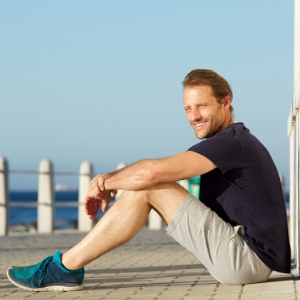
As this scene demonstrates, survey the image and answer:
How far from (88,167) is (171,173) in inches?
413

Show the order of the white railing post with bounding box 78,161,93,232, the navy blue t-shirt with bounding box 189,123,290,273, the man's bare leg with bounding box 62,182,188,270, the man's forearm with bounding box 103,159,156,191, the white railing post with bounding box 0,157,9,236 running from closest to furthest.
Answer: the man's forearm with bounding box 103,159,156,191
the man's bare leg with bounding box 62,182,188,270
the navy blue t-shirt with bounding box 189,123,290,273
the white railing post with bounding box 0,157,9,236
the white railing post with bounding box 78,161,93,232

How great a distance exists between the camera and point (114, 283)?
5523 mm

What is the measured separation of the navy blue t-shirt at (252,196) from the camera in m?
4.74

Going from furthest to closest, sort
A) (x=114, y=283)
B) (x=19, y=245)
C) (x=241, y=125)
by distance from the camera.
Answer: (x=19, y=245) < (x=114, y=283) < (x=241, y=125)

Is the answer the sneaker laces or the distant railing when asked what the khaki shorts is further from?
the distant railing

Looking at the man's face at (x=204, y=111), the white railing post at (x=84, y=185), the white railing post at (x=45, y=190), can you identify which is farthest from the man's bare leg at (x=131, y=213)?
the white railing post at (x=84, y=185)

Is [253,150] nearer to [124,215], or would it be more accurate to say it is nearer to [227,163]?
[227,163]

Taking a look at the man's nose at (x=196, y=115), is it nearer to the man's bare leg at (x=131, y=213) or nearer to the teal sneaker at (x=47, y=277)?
the man's bare leg at (x=131, y=213)

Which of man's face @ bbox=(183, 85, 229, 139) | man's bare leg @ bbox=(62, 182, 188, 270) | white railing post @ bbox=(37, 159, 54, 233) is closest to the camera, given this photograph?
man's bare leg @ bbox=(62, 182, 188, 270)

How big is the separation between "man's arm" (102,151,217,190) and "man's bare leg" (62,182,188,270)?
8 centimetres

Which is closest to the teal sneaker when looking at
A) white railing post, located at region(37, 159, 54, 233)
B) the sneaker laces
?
the sneaker laces

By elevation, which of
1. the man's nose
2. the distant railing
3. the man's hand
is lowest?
the distant railing

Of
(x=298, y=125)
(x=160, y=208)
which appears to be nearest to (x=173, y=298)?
(x=160, y=208)

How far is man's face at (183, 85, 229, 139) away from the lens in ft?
16.5
